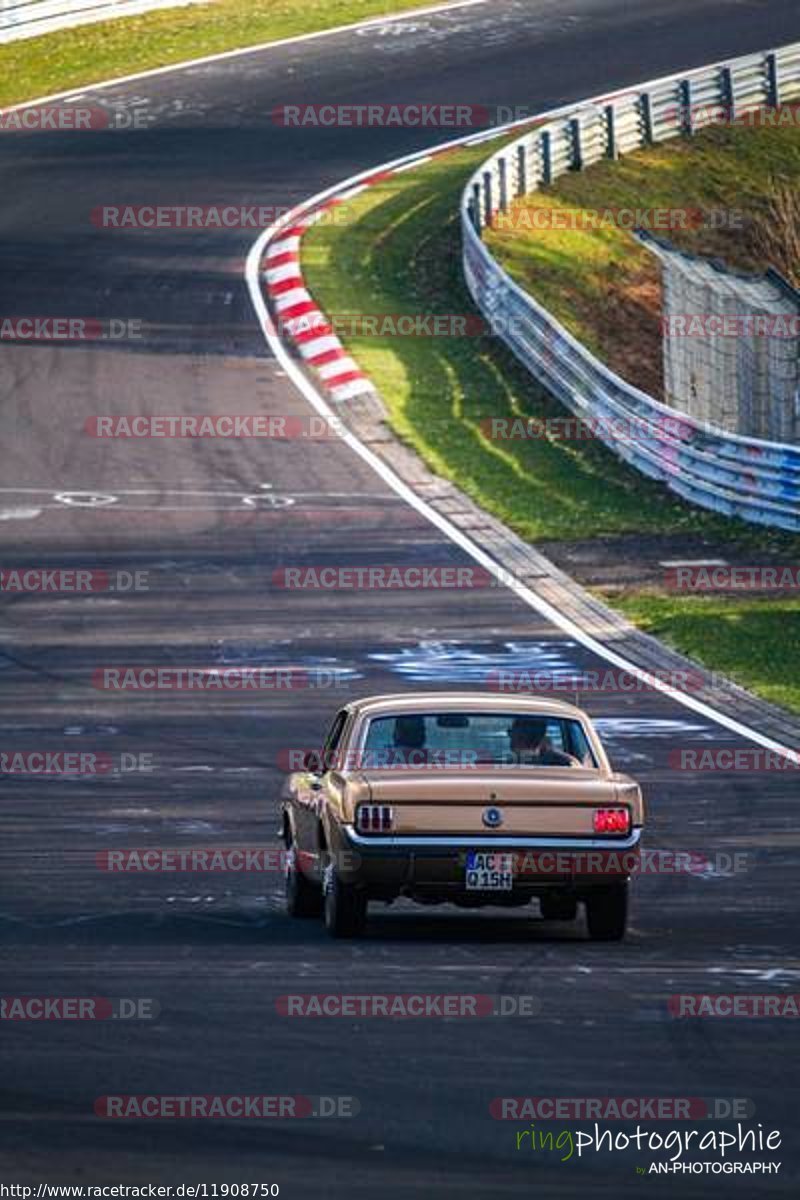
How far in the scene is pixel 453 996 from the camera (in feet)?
38.9

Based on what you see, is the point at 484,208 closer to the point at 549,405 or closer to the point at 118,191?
the point at 118,191

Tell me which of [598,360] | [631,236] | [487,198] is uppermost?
[487,198]

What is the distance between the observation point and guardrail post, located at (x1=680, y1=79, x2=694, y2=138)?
57.7 m

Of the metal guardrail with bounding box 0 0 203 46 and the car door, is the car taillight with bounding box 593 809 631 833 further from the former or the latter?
the metal guardrail with bounding box 0 0 203 46

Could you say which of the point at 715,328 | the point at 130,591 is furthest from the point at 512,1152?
the point at 715,328

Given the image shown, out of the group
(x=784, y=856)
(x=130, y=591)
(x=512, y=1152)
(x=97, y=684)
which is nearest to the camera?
(x=512, y=1152)

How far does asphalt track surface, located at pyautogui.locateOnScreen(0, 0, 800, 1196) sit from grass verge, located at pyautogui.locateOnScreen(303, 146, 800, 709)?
1494 millimetres

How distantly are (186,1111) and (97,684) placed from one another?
15101mm

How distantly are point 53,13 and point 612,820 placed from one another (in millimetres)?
52508

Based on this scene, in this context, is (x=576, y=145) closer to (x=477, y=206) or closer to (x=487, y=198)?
(x=487, y=198)

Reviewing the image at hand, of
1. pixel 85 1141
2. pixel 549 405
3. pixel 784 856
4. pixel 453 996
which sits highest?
pixel 85 1141

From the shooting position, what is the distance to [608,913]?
13930 mm

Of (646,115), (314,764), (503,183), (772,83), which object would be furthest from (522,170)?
(314,764)

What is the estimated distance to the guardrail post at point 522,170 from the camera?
5128 centimetres
